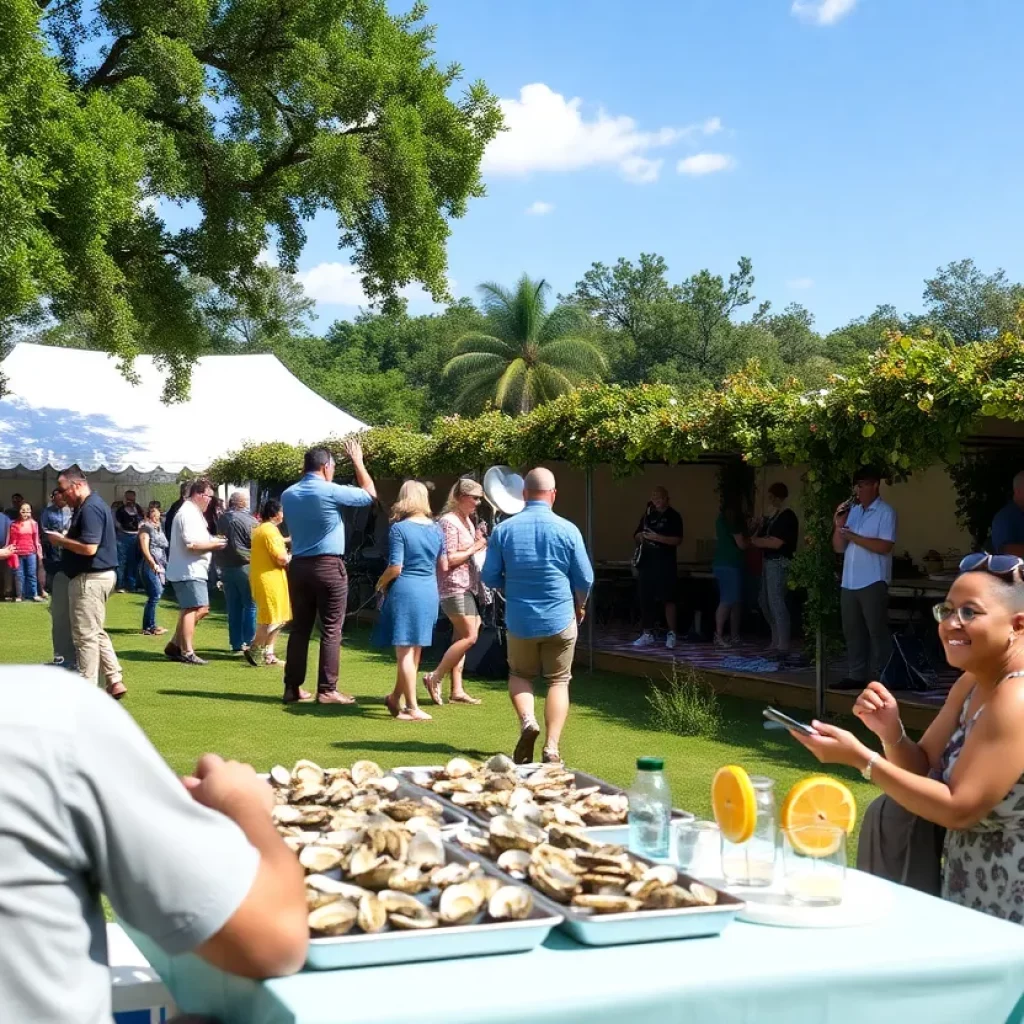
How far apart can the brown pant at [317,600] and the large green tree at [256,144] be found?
854 centimetres

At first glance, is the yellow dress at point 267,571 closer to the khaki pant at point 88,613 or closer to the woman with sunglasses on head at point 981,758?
the khaki pant at point 88,613

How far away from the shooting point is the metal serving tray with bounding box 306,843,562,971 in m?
2.19

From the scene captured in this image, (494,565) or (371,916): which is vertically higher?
(494,565)

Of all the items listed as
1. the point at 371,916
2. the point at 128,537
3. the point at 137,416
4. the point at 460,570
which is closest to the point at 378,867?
the point at 371,916

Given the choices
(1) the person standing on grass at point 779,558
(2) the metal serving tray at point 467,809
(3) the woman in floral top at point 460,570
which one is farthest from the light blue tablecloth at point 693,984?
(1) the person standing on grass at point 779,558

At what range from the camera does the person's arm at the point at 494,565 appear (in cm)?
802

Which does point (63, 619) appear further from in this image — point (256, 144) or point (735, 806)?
point (256, 144)

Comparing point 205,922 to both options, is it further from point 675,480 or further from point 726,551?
point 675,480

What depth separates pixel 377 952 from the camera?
2.24 meters

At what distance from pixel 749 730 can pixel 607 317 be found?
63.1 m

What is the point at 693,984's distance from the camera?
7.36 feet

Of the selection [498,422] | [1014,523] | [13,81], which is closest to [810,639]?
[1014,523]

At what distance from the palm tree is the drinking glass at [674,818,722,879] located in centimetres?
4879

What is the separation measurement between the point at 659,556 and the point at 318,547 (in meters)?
5.30
